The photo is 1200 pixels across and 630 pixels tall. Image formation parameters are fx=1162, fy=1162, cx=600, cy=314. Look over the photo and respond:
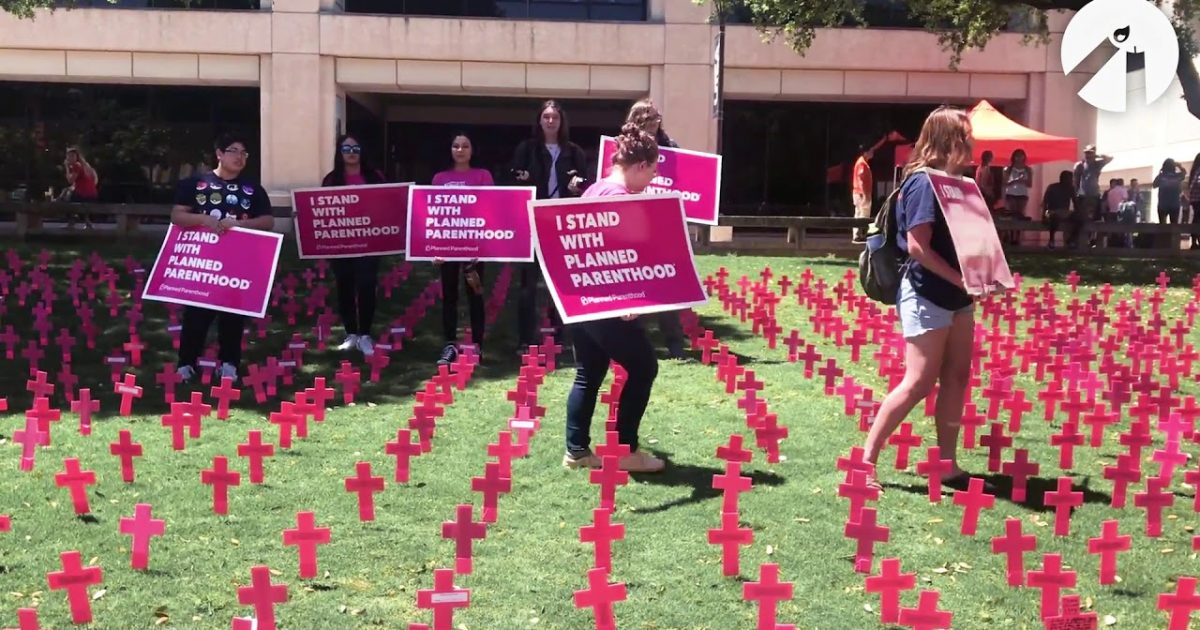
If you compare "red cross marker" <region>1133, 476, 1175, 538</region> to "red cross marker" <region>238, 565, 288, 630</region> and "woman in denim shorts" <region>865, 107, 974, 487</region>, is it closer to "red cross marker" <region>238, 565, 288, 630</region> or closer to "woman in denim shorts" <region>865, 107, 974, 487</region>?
"woman in denim shorts" <region>865, 107, 974, 487</region>

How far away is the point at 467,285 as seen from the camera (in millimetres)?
8992

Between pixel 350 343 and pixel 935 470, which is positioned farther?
pixel 350 343

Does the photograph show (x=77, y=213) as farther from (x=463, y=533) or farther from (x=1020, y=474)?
(x=1020, y=474)

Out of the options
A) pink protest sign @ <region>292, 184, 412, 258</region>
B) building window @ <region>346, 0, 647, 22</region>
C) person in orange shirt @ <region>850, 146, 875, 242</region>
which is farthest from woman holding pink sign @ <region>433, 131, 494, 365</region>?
building window @ <region>346, 0, 647, 22</region>

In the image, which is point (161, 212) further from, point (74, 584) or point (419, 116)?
point (74, 584)

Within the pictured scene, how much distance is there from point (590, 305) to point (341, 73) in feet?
66.9

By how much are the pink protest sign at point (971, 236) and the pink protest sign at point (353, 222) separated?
5.61 metres

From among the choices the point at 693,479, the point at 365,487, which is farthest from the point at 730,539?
the point at 365,487

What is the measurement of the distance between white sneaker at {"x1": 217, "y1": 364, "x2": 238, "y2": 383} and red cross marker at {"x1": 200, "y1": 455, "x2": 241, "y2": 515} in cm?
311

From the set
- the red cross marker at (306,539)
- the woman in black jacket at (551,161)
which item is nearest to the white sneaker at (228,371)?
the woman in black jacket at (551,161)

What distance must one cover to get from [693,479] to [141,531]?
2.55m

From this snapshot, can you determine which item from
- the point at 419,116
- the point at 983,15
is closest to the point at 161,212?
the point at 419,116

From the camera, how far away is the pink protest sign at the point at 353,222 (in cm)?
977

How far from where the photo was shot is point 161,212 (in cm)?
1898
